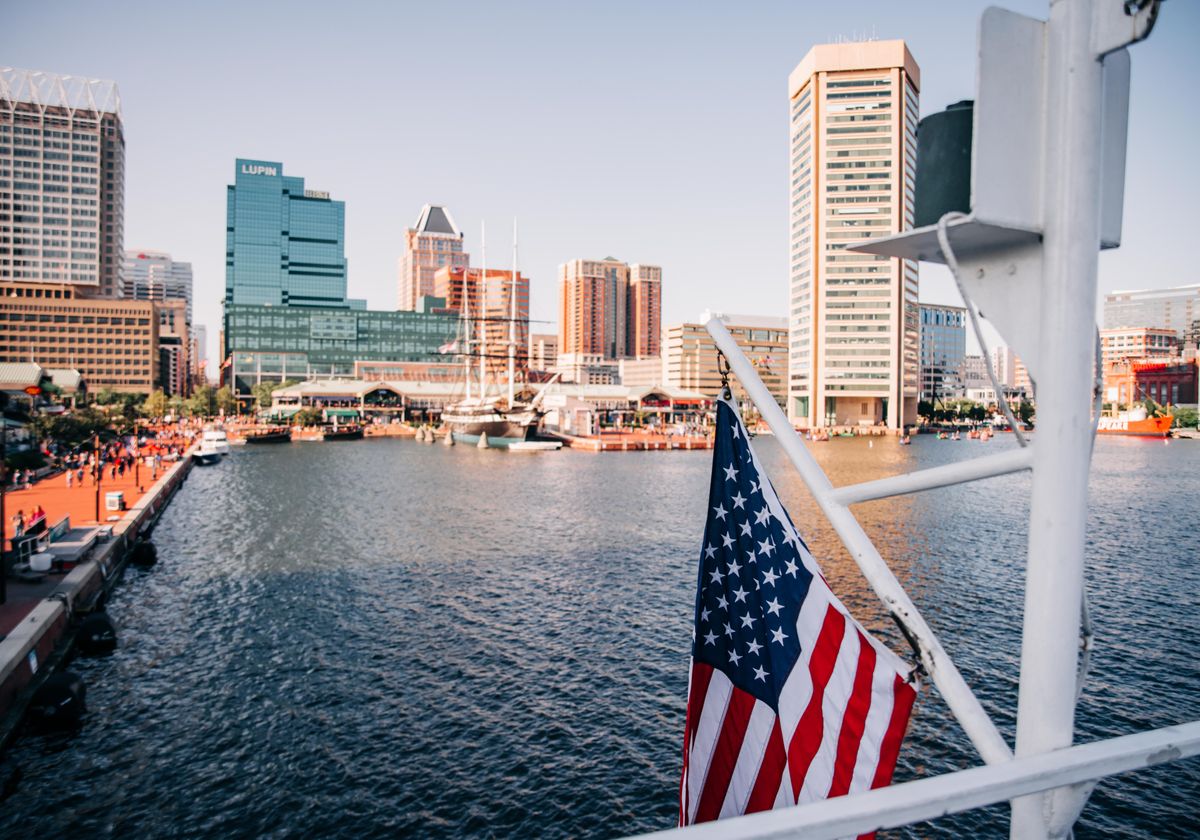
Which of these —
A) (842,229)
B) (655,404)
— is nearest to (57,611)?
(655,404)

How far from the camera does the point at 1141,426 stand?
5679 inches

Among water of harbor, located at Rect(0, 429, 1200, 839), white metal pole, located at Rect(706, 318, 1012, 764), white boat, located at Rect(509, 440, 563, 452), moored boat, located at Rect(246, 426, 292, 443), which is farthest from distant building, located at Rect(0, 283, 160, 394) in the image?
white metal pole, located at Rect(706, 318, 1012, 764)

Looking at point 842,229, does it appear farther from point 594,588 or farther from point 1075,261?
point 1075,261

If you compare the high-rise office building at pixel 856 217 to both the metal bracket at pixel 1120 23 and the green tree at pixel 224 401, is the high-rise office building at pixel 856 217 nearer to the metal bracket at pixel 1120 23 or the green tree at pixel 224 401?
the green tree at pixel 224 401

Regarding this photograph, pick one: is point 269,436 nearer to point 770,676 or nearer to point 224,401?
point 224,401

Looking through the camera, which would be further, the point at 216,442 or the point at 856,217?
the point at 856,217

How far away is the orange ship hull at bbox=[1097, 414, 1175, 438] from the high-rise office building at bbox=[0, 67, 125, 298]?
205 metres

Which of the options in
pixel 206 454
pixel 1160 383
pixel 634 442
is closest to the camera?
pixel 206 454

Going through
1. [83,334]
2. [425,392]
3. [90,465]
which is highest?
[83,334]

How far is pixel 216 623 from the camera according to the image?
2461 cm

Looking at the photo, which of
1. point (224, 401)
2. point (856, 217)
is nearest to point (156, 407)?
point (224, 401)

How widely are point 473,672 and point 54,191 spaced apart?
7373 inches

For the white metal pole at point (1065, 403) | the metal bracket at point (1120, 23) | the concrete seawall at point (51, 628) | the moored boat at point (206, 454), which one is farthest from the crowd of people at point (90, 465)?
the metal bracket at point (1120, 23)

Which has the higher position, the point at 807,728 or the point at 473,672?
the point at 807,728
